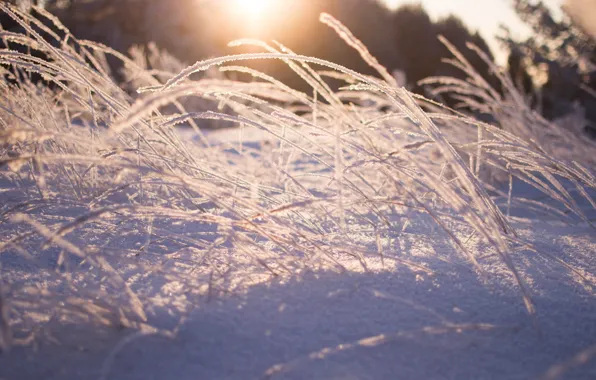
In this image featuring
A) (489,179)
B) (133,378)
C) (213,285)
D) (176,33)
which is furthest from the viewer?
(176,33)

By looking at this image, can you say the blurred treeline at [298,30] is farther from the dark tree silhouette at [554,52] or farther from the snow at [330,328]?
the snow at [330,328]

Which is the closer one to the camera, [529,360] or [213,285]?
[529,360]

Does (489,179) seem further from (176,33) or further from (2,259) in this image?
(176,33)

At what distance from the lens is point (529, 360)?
45 centimetres

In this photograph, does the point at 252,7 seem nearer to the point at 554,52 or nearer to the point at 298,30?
the point at 298,30

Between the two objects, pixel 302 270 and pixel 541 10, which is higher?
pixel 541 10

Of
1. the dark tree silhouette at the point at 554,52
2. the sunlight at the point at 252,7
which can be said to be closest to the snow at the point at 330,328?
the dark tree silhouette at the point at 554,52

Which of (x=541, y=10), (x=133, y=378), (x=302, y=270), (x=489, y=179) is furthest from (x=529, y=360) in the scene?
(x=541, y=10)

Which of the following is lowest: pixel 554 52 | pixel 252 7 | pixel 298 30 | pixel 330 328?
pixel 330 328

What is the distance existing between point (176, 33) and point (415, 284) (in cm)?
1482

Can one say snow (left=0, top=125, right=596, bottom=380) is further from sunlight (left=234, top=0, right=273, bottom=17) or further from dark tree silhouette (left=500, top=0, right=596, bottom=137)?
sunlight (left=234, top=0, right=273, bottom=17)

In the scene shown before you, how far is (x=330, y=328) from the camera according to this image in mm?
489

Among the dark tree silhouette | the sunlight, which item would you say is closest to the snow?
the dark tree silhouette

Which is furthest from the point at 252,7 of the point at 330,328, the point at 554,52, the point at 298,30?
the point at 330,328
